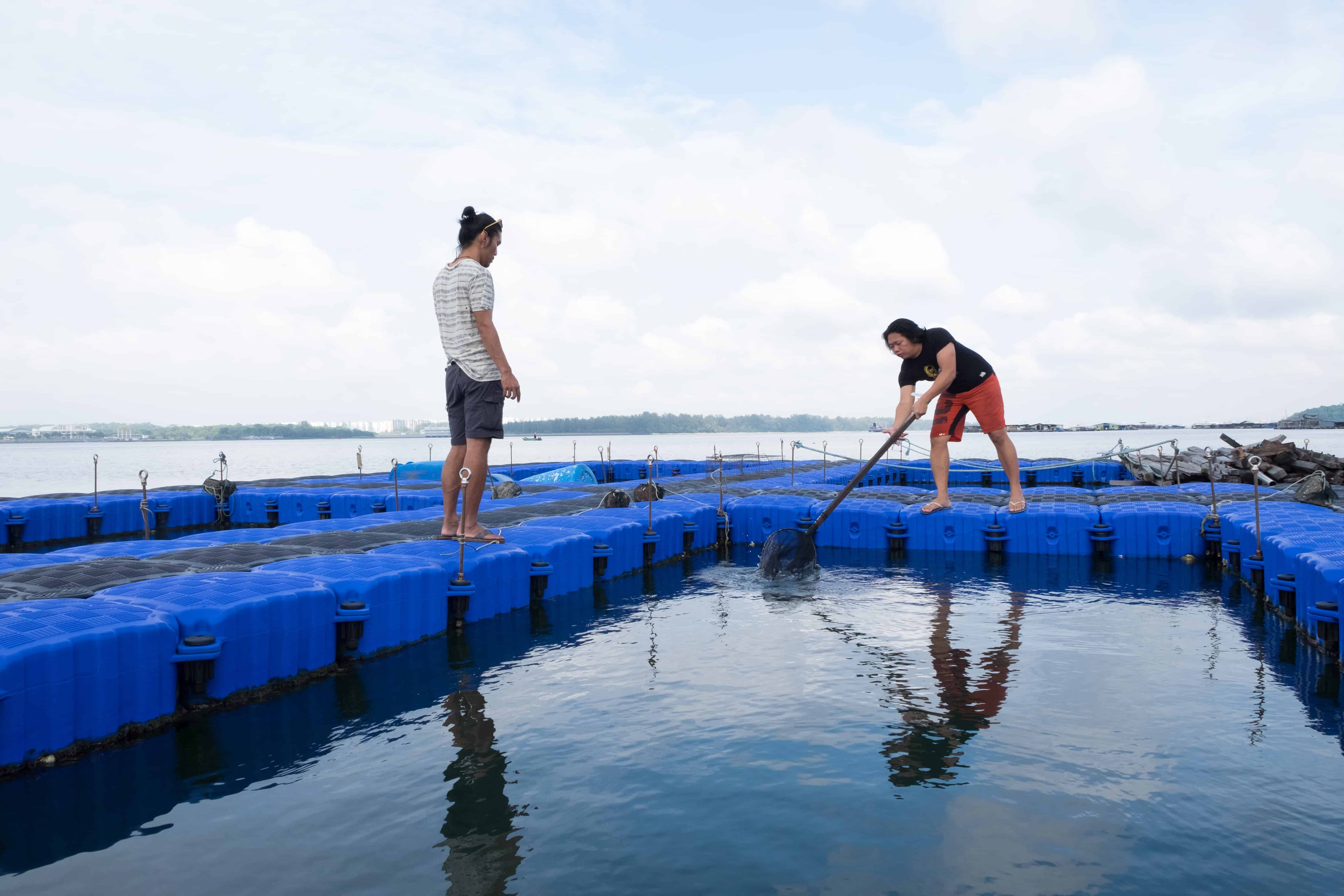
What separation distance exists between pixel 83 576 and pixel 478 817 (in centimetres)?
442

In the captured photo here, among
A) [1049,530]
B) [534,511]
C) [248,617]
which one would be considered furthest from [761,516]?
[248,617]

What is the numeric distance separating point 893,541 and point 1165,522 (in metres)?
3.78

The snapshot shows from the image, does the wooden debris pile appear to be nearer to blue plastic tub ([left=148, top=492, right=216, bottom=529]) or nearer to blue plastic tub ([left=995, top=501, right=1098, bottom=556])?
blue plastic tub ([left=995, top=501, right=1098, bottom=556])

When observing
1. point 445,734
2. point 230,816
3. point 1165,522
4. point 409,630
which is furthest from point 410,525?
point 1165,522

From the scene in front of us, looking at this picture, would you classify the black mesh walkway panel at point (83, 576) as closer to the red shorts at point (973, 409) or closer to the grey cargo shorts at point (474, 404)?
the grey cargo shorts at point (474, 404)

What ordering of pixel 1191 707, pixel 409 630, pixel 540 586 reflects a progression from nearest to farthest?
pixel 1191 707
pixel 409 630
pixel 540 586

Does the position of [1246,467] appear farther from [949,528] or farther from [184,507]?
[184,507]

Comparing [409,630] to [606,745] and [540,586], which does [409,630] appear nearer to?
[540,586]

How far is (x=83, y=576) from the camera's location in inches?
241

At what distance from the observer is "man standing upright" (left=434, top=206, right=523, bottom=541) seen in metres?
7.11

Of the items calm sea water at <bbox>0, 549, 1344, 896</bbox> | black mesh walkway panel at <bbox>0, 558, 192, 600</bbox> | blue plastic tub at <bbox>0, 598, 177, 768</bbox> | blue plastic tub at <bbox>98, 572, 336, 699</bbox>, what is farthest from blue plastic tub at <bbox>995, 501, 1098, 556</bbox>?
blue plastic tub at <bbox>0, 598, 177, 768</bbox>

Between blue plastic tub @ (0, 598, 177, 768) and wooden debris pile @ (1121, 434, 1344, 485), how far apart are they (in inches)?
1000

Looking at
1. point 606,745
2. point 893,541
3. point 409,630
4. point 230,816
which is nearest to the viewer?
point 230,816

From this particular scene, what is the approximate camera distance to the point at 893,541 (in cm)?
1274
